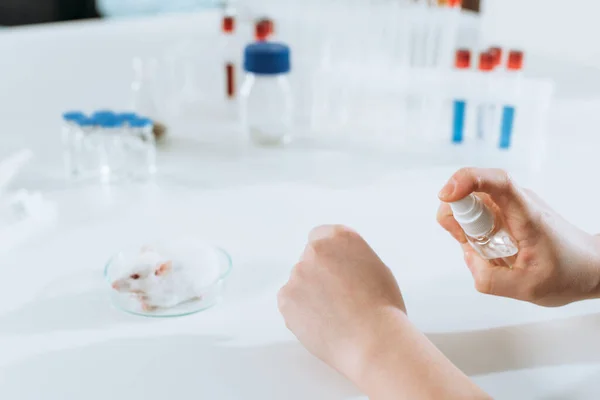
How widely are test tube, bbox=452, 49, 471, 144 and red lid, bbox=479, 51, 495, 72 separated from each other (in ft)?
0.08

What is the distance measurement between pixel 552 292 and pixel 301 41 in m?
0.77

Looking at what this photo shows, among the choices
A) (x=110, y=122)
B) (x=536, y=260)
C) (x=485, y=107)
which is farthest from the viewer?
(x=485, y=107)

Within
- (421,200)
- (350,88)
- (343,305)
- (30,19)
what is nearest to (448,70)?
(350,88)

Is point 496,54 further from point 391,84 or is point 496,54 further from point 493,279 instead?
point 493,279

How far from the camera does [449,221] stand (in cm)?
73

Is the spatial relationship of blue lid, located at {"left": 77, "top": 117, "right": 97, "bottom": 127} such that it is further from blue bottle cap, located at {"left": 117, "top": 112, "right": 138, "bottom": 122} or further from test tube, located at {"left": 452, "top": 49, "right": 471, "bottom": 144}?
test tube, located at {"left": 452, "top": 49, "right": 471, "bottom": 144}

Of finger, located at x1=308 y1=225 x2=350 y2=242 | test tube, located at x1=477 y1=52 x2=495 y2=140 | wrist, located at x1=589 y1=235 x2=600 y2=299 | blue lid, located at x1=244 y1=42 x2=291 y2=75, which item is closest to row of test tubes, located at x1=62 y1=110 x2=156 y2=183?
blue lid, located at x1=244 y1=42 x2=291 y2=75

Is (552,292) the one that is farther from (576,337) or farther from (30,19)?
(30,19)

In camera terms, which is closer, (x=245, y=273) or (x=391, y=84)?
(x=245, y=273)

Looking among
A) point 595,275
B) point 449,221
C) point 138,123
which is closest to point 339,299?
point 449,221

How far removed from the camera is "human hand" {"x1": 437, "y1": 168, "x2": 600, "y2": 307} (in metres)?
0.67

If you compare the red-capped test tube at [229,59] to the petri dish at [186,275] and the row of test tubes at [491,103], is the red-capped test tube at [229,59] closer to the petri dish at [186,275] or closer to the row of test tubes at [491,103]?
the row of test tubes at [491,103]

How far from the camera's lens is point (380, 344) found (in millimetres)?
593

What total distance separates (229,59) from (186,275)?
26.6 inches
